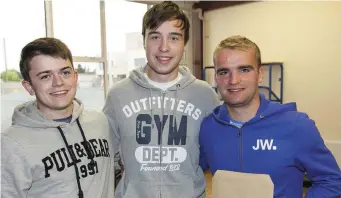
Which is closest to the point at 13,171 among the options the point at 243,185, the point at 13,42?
the point at 243,185

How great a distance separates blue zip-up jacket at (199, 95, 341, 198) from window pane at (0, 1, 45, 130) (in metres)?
2.96

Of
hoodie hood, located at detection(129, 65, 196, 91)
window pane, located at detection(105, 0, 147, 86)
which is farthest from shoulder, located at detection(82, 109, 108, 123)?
window pane, located at detection(105, 0, 147, 86)

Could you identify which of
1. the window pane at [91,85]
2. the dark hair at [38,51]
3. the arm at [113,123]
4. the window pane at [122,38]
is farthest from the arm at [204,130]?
the window pane at [122,38]

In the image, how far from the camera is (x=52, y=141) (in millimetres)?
1345

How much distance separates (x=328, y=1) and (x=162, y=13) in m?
3.56

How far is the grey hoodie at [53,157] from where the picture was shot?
1210mm

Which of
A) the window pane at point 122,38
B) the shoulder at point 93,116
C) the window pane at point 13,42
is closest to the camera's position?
the shoulder at point 93,116

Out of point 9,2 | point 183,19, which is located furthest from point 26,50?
point 9,2

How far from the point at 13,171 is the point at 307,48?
421cm

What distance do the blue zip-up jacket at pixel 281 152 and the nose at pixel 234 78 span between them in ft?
0.60

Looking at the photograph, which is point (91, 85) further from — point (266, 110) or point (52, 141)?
point (266, 110)

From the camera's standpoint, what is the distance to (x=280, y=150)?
1.25 m

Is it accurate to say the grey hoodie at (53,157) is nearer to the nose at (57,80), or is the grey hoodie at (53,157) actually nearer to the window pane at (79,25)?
the nose at (57,80)

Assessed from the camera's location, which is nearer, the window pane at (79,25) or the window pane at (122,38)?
the window pane at (79,25)
